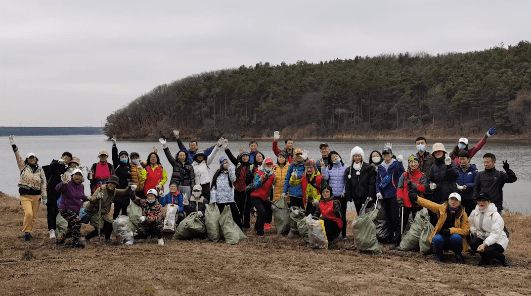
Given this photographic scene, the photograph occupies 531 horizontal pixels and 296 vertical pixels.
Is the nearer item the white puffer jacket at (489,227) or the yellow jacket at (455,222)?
the white puffer jacket at (489,227)

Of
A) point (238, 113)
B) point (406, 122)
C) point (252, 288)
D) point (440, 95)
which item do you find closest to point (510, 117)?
point (440, 95)

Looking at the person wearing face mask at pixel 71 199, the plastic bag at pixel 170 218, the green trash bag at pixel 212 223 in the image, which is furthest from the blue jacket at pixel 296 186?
the person wearing face mask at pixel 71 199

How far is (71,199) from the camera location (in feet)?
29.3

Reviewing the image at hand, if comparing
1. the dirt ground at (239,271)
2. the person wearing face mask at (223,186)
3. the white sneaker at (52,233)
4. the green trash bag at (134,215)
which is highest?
the person wearing face mask at (223,186)

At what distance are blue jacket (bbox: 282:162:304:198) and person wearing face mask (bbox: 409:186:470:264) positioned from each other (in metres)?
2.50

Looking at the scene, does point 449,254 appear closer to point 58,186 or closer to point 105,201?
point 105,201

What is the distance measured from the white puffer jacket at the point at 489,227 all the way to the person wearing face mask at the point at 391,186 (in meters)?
1.39

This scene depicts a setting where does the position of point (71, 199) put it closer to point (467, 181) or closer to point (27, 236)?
point (27, 236)

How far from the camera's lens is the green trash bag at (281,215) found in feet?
32.6

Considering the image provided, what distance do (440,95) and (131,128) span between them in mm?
64247

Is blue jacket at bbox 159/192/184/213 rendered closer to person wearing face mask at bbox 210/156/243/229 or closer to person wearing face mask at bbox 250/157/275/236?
person wearing face mask at bbox 210/156/243/229

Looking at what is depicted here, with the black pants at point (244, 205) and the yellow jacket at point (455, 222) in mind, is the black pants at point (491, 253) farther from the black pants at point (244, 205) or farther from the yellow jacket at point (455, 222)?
the black pants at point (244, 205)

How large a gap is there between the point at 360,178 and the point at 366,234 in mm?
1205

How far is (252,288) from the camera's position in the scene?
6.31 meters
